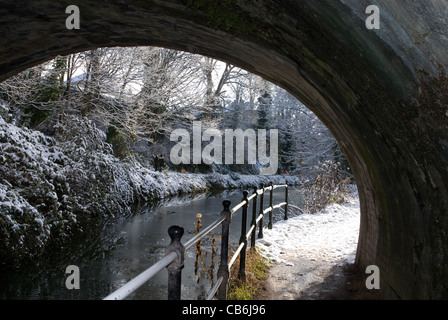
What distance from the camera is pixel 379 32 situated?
2.32 m

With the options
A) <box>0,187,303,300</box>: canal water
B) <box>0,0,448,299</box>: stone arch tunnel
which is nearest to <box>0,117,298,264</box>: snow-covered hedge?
<box>0,187,303,300</box>: canal water

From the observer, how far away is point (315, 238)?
7.87 meters

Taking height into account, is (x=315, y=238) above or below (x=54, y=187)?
below

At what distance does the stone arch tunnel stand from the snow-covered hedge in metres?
3.67

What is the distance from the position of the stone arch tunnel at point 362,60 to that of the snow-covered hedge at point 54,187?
3.67m

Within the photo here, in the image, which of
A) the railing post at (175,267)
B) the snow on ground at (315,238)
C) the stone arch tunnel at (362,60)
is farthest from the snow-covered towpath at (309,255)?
the railing post at (175,267)

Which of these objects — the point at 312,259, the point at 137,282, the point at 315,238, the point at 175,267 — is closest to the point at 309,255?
the point at 312,259

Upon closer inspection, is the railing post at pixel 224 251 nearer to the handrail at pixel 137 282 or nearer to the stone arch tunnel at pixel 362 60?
the stone arch tunnel at pixel 362 60

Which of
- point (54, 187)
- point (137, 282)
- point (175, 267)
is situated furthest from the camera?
point (54, 187)

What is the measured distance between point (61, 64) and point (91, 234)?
6190mm

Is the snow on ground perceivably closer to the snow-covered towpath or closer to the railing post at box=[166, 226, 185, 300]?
the snow-covered towpath

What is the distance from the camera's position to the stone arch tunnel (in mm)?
2281

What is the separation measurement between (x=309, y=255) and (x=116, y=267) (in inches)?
139

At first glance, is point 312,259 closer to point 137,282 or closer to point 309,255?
point 309,255
